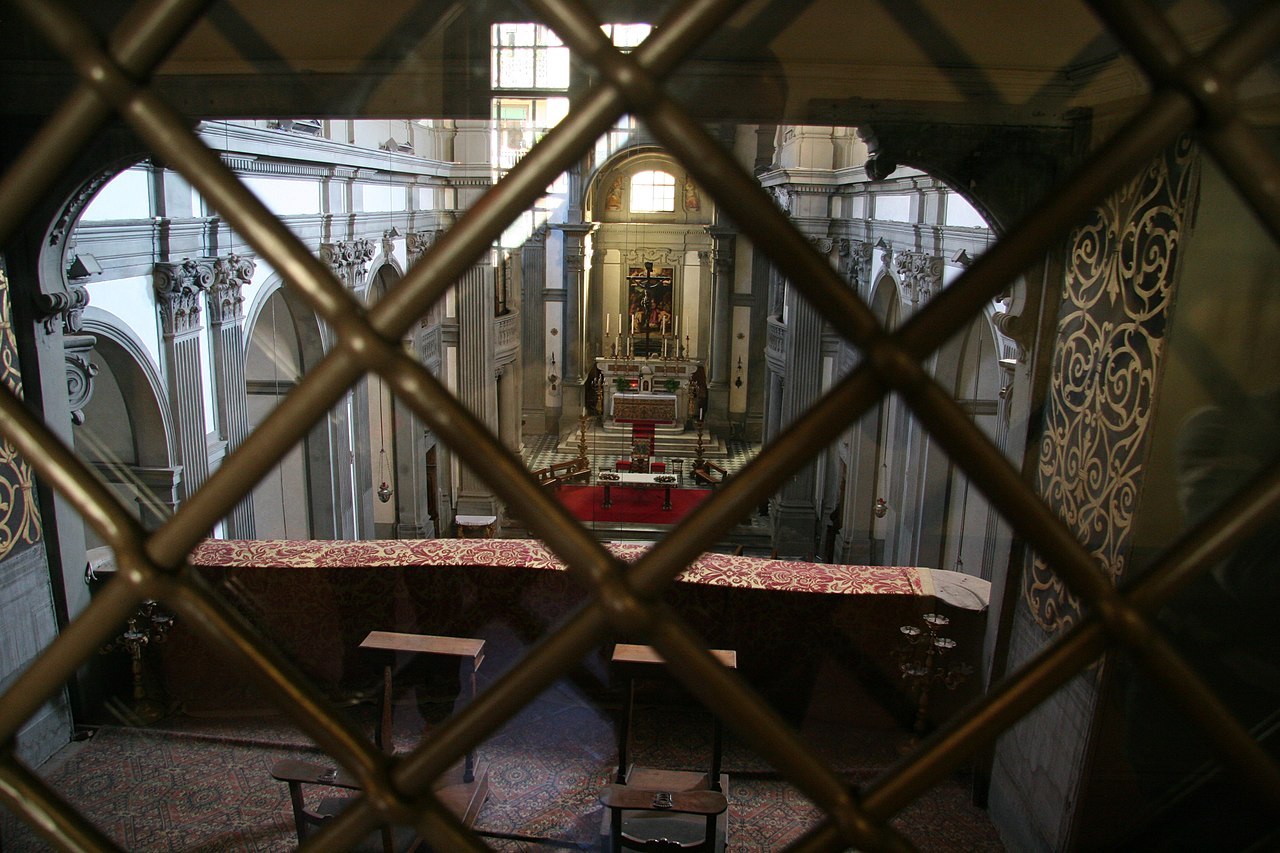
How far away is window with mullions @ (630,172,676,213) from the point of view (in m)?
21.1

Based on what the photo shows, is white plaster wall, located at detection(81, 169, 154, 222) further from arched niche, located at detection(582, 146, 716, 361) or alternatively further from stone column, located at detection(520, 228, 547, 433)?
arched niche, located at detection(582, 146, 716, 361)

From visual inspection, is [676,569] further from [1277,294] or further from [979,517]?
[979,517]

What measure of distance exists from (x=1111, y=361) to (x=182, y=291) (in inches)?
241

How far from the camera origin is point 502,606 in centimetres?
495

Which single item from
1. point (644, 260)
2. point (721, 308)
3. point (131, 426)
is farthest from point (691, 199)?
point (131, 426)

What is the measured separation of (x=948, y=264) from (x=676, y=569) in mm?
6668

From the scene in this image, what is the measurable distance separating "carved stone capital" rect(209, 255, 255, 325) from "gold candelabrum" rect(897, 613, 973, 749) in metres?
5.54

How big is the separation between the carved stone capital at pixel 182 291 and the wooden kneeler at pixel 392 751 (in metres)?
3.53

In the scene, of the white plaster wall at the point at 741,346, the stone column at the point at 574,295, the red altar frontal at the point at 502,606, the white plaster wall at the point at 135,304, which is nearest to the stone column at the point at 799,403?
the red altar frontal at the point at 502,606

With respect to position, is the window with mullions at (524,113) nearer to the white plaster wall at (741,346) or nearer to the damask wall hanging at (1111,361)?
the damask wall hanging at (1111,361)

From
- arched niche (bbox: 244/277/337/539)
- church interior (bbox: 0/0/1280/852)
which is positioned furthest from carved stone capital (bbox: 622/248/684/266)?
arched niche (bbox: 244/277/337/539)

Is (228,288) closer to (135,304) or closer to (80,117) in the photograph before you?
(135,304)

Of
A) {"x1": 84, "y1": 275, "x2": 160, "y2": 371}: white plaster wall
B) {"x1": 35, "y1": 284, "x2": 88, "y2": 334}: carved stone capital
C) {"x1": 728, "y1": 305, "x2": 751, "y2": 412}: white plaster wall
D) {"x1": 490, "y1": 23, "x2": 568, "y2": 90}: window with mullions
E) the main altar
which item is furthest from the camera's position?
{"x1": 728, "y1": 305, "x2": 751, "y2": 412}: white plaster wall

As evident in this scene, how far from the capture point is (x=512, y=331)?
49.2 feet
